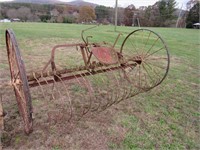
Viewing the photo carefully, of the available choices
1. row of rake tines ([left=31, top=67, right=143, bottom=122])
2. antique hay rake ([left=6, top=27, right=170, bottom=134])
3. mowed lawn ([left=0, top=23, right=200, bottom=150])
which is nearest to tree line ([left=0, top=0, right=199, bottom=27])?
row of rake tines ([left=31, top=67, right=143, bottom=122])

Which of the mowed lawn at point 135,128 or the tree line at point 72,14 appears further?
the tree line at point 72,14

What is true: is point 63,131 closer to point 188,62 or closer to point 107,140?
point 107,140

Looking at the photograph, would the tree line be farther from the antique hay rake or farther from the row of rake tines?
the antique hay rake

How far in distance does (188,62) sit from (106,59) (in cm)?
369

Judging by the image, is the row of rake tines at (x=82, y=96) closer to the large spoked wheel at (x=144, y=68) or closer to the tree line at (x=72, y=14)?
the large spoked wheel at (x=144, y=68)

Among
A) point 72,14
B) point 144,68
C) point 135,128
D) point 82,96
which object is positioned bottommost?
point 135,128

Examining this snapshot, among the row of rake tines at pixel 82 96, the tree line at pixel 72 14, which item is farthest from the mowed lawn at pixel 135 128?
the tree line at pixel 72 14

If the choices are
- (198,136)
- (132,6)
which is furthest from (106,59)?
(132,6)

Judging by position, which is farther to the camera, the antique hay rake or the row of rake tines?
the row of rake tines

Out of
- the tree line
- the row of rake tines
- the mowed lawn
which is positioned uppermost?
the tree line

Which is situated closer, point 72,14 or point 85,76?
point 85,76

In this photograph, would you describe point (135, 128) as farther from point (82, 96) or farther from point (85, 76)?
point (82, 96)

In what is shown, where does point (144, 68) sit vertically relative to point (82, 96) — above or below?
above

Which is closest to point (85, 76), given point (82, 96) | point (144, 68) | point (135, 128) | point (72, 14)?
point (82, 96)
